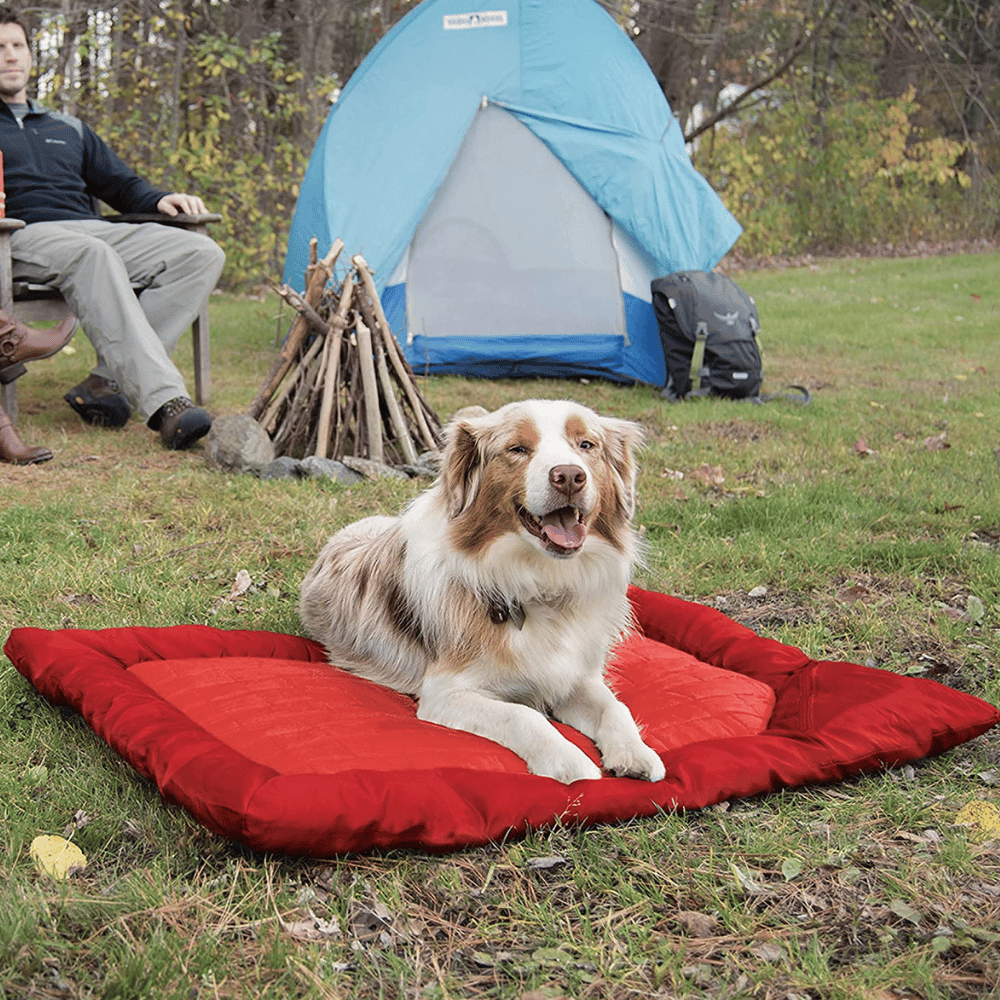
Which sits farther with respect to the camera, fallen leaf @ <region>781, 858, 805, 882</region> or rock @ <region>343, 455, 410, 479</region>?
rock @ <region>343, 455, 410, 479</region>

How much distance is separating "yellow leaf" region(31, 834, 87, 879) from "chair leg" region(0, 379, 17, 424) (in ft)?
12.6

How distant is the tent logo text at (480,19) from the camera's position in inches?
298

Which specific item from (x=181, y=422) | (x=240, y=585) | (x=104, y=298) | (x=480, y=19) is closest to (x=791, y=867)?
(x=240, y=585)

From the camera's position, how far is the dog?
262 centimetres

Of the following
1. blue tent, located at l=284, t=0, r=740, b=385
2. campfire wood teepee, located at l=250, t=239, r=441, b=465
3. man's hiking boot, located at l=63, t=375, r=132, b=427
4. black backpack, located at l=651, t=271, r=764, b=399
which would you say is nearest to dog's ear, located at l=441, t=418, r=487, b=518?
campfire wood teepee, located at l=250, t=239, r=441, b=465

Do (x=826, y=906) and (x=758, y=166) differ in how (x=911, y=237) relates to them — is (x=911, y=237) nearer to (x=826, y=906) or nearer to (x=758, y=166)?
(x=758, y=166)

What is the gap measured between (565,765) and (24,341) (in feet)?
12.7

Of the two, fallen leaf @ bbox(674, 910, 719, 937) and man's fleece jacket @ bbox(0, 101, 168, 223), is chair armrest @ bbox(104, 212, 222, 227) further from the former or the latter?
fallen leaf @ bbox(674, 910, 719, 937)

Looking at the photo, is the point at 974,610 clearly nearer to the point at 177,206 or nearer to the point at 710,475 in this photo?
the point at 710,475

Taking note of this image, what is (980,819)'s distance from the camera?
91.1 inches

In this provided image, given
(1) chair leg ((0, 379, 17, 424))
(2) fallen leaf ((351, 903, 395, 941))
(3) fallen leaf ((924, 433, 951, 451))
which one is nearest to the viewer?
(2) fallen leaf ((351, 903, 395, 941))

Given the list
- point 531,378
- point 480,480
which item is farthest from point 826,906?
point 531,378

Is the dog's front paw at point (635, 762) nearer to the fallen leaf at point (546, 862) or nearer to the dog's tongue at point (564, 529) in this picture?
the fallen leaf at point (546, 862)

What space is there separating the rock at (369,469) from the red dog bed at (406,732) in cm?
184
